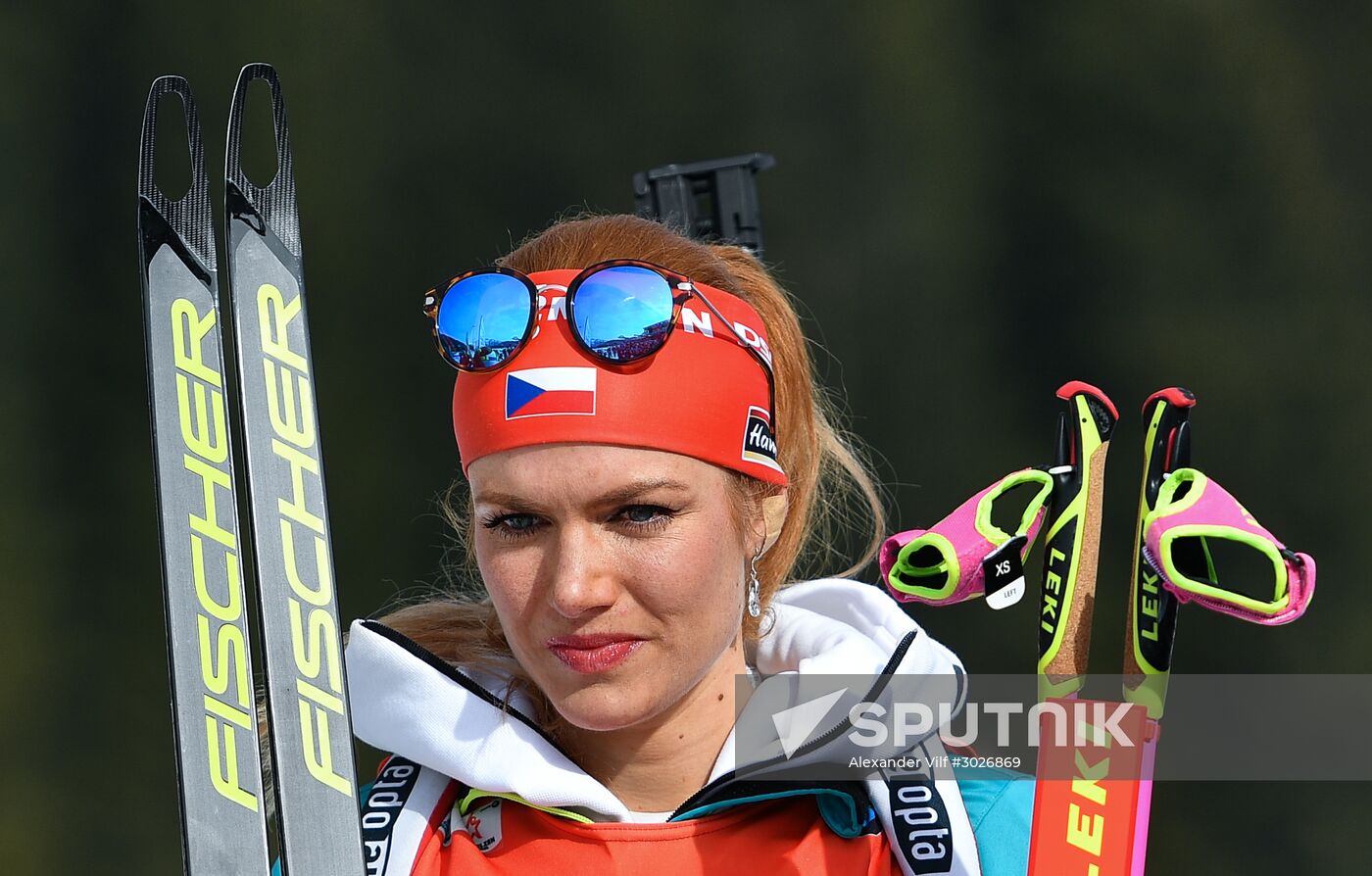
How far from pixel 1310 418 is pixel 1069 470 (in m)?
1.39

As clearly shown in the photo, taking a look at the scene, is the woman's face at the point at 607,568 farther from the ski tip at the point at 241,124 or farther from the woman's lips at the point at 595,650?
the ski tip at the point at 241,124

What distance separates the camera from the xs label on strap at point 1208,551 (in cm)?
111

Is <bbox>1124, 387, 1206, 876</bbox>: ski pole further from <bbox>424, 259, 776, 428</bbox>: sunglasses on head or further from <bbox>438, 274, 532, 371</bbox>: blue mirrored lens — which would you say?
<bbox>438, 274, 532, 371</bbox>: blue mirrored lens

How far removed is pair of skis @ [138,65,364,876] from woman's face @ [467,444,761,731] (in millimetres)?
159

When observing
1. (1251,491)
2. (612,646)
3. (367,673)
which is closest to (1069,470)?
(612,646)

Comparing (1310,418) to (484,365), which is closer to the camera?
(484,365)

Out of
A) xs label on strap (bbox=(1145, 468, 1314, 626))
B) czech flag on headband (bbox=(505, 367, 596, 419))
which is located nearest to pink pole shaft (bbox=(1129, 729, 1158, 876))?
xs label on strap (bbox=(1145, 468, 1314, 626))

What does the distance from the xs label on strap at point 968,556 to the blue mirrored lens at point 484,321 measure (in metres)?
0.38

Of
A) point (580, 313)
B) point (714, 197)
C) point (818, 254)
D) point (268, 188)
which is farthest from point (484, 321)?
point (818, 254)

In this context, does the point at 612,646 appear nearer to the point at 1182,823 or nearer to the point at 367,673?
the point at 367,673

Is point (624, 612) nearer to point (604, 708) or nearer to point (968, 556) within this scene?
point (604, 708)

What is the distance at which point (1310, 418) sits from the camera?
96.9 inches

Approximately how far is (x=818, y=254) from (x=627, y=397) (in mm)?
1496

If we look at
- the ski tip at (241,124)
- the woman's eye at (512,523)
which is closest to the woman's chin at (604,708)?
the woman's eye at (512,523)
